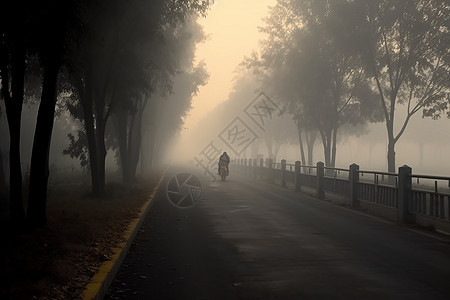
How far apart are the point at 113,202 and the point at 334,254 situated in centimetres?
794

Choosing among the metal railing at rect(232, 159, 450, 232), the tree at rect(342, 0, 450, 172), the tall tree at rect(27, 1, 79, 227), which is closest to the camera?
the tall tree at rect(27, 1, 79, 227)

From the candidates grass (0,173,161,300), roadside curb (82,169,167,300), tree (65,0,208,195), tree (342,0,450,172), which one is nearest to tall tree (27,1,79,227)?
grass (0,173,161,300)

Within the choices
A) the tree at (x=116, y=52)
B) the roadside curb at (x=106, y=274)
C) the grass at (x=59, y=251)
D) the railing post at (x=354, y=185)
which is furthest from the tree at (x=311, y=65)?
the roadside curb at (x=106, y=274)

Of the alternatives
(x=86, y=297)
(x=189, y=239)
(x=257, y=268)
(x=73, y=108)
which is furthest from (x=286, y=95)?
(x=86, y=297)

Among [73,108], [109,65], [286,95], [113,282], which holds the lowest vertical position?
[113,282]

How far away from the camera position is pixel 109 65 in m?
14.4

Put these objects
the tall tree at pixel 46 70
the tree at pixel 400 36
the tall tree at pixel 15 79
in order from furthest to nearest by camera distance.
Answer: the tree at pixel 400 36
the tall tree at pixel 46 70
the tall tree at pixel 15 79

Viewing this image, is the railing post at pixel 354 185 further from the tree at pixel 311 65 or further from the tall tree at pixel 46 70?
the tree at pixel 311 65

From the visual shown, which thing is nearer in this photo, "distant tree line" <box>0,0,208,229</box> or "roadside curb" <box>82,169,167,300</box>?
"roadside curb" <box>82,169,167,300</box>

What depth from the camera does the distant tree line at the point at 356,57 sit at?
1017 inches

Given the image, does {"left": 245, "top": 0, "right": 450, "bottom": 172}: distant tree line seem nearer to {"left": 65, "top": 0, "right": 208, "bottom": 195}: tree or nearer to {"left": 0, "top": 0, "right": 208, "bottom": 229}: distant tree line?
{"left": 0, "top": 0, "right": 208, "bottom": 229}: distant tree line

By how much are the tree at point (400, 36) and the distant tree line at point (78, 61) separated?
36.1ft

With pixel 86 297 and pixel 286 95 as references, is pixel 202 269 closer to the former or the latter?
pixel 86 297

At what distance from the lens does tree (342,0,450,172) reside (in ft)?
83.0
